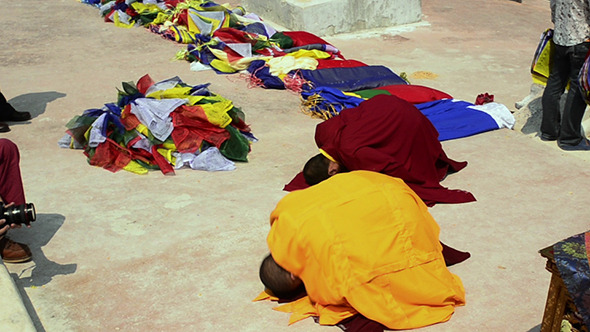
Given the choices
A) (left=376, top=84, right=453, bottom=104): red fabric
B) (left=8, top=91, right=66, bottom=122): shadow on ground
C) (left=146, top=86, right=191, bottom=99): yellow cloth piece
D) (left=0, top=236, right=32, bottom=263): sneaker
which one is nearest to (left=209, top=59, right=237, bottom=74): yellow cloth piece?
(left=8, top=91, right=66, bottom=122): shadow on ground

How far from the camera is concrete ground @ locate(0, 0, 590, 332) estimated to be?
3.53 m

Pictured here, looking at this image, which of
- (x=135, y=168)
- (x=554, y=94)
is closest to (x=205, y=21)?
(x=135, y=168)

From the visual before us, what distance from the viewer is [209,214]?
14.9ft

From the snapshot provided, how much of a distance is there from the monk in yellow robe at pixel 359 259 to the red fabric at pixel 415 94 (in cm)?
331

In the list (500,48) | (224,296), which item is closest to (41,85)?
(224,296)

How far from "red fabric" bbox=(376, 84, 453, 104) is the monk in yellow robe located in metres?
3.31

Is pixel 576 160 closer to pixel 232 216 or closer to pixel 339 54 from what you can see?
pixel 232 216

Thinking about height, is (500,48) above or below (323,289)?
below

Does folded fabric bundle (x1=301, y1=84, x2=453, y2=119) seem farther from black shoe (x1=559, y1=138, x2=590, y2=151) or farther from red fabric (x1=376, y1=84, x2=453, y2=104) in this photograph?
black shoe (x1=559, y1=138, x2=590, y2=151)

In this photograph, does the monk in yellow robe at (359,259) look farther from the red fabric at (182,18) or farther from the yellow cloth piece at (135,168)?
the red fabric at (182,18)

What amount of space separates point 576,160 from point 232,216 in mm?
3060

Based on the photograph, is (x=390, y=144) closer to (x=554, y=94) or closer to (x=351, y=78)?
(x=554, y=94)

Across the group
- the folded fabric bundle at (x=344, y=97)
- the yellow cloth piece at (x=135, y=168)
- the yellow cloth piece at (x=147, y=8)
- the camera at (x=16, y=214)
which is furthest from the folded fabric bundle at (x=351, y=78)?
the camera at (x=16, y=214)

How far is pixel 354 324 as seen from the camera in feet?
10.8
